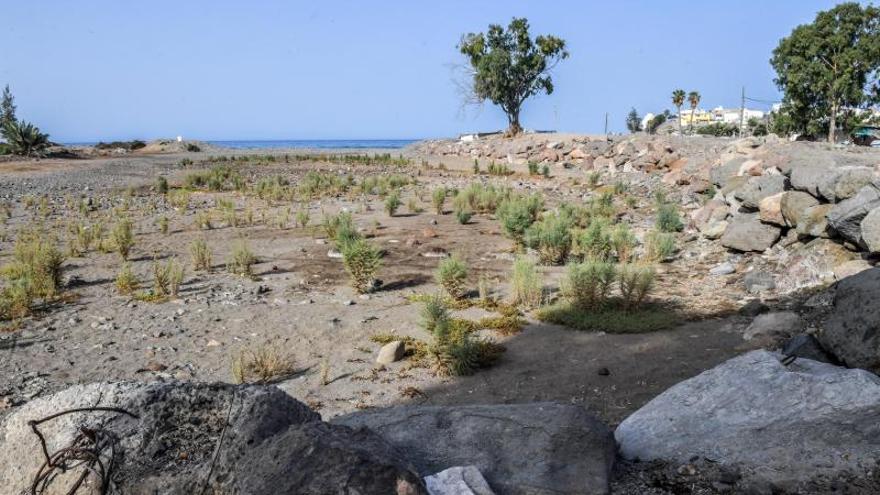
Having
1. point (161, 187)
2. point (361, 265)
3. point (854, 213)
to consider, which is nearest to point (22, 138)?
point (161, 187)

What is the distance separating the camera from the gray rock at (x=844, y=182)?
8867 millimetres

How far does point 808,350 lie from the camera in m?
4.99

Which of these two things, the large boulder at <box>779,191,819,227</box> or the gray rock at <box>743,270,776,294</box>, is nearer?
the gray rock at <box>743,270,776,294</box>

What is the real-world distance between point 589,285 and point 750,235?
3.76 meters

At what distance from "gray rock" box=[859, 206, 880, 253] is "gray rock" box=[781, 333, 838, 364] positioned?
9.94 feet

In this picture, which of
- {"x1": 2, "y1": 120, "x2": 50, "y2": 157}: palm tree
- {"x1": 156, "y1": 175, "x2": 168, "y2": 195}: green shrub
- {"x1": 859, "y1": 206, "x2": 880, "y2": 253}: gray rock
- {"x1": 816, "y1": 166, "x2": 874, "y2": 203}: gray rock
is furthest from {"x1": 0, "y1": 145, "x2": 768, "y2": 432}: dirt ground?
{"x1": 2, "y1": 120, "x2": 50, "y2": 157}: palm tree

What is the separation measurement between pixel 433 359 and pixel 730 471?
3.61 m

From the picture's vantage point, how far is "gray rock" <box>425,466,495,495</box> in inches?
97.3

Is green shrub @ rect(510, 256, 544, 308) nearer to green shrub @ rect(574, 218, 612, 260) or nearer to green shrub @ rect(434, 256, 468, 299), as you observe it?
green shrub @ rect(434, 256, 468, 299)

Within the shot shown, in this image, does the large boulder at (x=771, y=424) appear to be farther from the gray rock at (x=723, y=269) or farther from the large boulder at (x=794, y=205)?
the large boulder at (x=794, y=205)

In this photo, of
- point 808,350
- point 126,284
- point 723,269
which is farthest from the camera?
point 723,269

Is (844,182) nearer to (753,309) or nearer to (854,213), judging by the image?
(854,213)

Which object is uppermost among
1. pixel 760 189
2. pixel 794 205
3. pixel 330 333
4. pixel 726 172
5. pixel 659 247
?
pixel 726 172

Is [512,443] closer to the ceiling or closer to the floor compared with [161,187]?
closer to the floor
